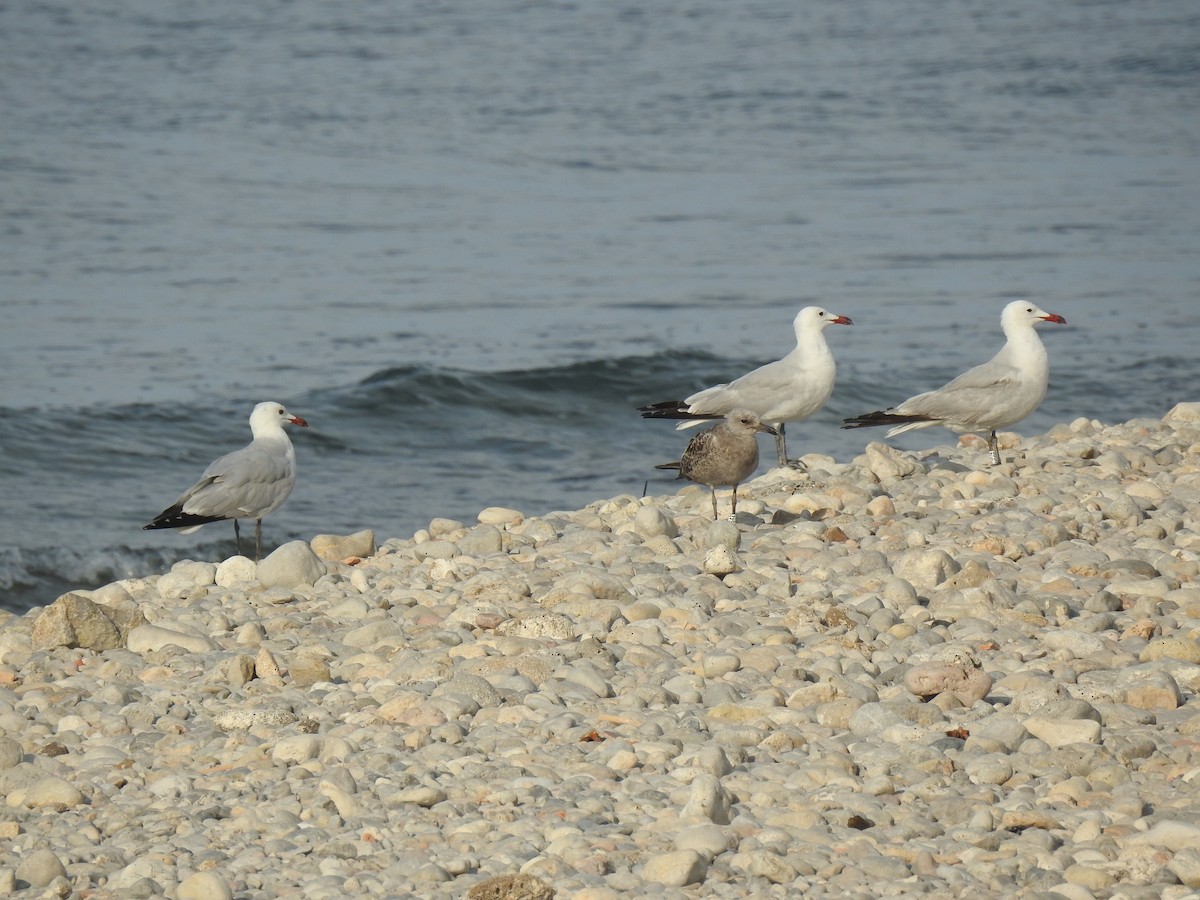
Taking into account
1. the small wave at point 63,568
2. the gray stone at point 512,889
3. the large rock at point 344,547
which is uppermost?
the gray stone at point 512,889

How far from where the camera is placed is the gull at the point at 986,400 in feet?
28.2

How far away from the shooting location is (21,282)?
56.3ft

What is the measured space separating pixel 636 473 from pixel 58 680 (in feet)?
22.6

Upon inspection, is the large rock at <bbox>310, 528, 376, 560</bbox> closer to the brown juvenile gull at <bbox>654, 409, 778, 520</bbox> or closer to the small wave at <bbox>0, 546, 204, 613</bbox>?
the brown juvenile gull at <bbox>654, 409, 778, 520</bbox>

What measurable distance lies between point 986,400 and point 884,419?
1.77 feet

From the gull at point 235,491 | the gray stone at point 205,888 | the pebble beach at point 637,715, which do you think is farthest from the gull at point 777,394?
the gray stone at point 205,888

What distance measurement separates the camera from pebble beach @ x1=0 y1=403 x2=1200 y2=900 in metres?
4.02

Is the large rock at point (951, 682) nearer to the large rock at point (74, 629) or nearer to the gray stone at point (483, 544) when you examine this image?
the gray stone at point (483, 544)

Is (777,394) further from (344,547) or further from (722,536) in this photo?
(344,547)

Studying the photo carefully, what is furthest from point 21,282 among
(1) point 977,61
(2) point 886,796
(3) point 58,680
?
(1) point 977,61

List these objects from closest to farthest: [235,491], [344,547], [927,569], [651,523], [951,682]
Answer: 1. [951,682]
2. [927,569]
3. [651,523]
4. [344,547]
5. [235,491]

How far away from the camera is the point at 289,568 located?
654cm

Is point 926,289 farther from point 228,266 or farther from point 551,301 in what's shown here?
point 228,266

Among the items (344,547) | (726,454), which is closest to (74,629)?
(344,547)
